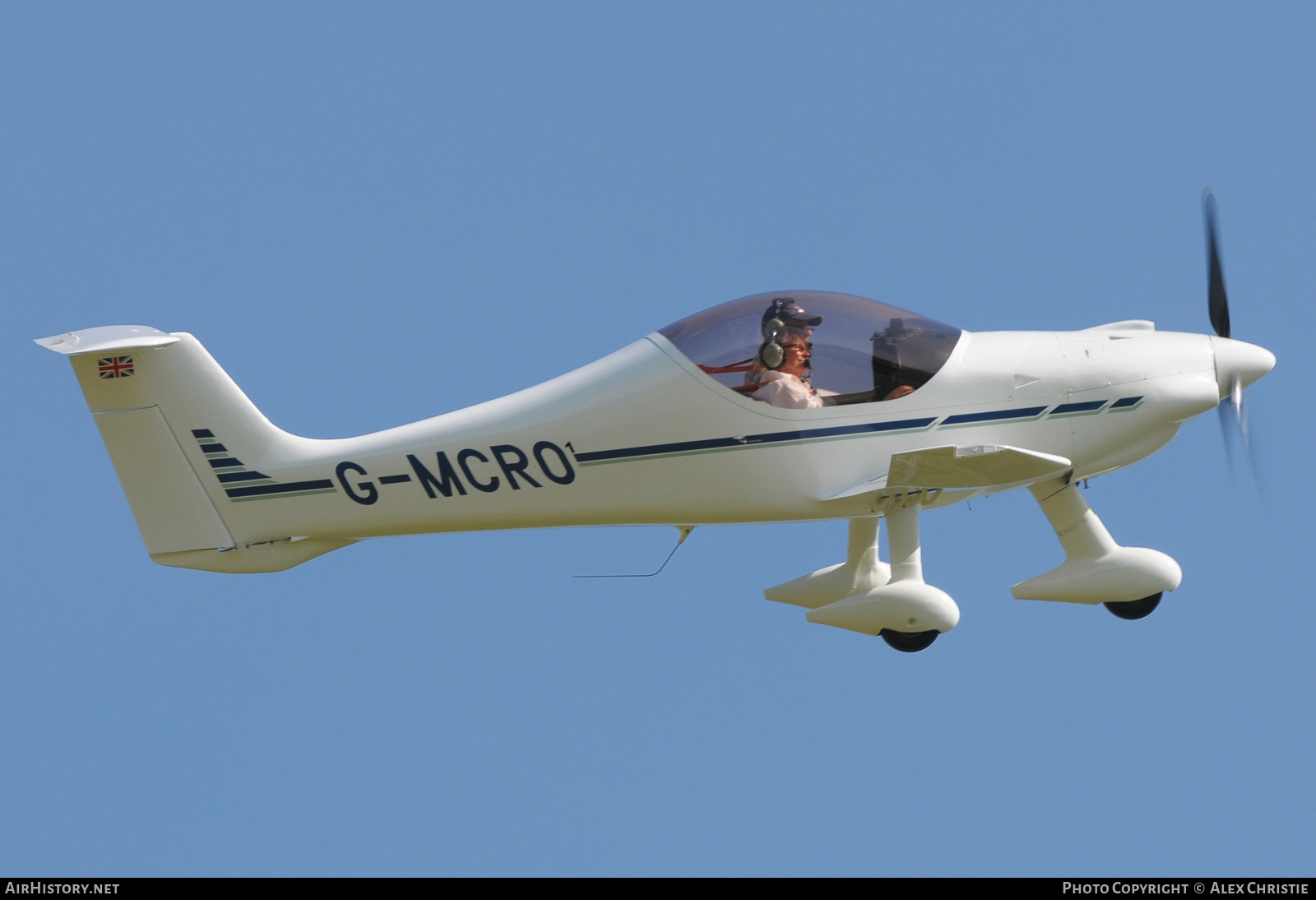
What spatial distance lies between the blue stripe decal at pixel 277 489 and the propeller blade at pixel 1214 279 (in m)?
6.01

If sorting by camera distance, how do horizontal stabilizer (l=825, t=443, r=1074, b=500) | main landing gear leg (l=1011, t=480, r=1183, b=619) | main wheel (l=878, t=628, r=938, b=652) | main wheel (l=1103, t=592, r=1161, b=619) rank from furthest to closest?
main wheel (l=1103, t=592, r=1161, b=619) < main landing gear leg (l=1011, t=480, r=1183, b=619) < main wheel (l=878, t=628, r=938, b=652) < horizontal stabilizer (l=825, t=443, r=1074, b=500)

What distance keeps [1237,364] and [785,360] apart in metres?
3.05

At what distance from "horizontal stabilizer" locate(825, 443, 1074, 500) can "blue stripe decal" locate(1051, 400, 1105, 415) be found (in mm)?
337

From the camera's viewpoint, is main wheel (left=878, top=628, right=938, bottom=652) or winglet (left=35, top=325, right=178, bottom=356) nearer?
winglet (left=35, top=325, right=178, bottom=356)

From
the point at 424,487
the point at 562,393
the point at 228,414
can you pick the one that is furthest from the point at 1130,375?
the point at 228,414

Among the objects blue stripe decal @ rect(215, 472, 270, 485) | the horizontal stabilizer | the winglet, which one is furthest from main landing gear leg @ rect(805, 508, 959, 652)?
the winglet

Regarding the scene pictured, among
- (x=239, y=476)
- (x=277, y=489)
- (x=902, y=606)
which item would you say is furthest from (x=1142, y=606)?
(x=239, y=476)

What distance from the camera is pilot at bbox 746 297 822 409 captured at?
10242 mm

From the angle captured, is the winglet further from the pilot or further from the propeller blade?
the propeller blade

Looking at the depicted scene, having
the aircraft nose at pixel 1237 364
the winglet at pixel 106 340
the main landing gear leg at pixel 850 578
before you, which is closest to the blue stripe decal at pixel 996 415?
the aircraft nose at pixel 1237 364

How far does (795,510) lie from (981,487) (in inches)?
48.5

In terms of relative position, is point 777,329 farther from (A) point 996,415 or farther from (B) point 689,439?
(A) point 996,415

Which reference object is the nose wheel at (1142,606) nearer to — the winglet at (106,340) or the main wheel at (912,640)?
the main wheel at (912,640)

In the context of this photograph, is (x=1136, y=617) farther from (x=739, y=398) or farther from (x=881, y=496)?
A: (x=739, y=398)
